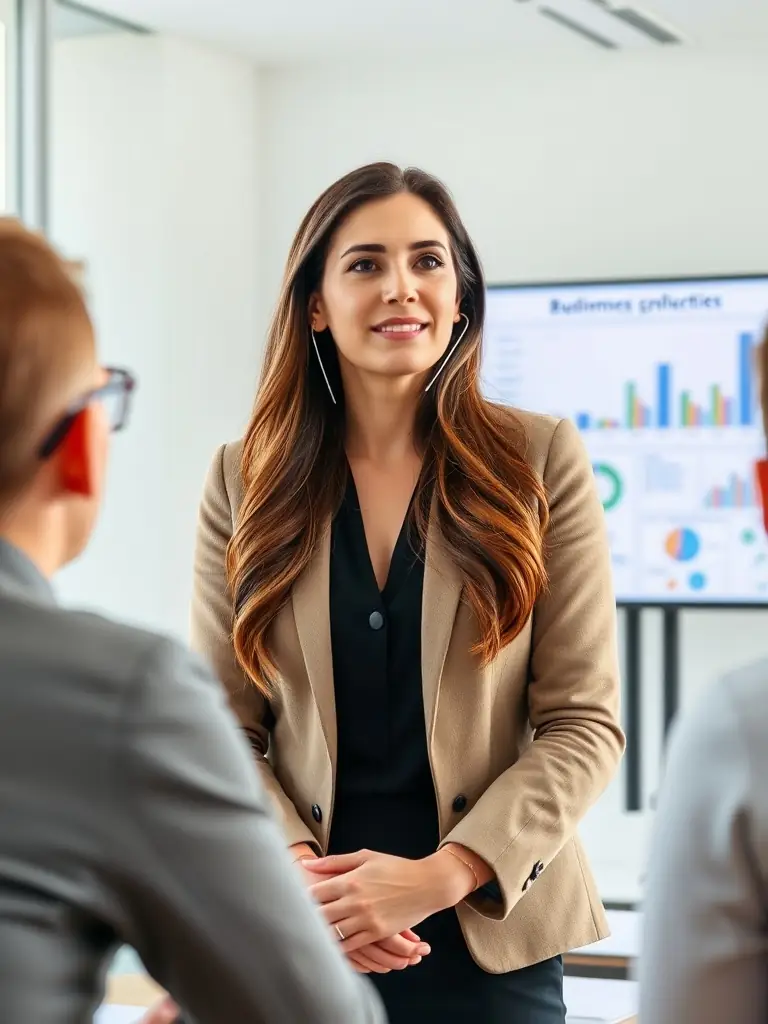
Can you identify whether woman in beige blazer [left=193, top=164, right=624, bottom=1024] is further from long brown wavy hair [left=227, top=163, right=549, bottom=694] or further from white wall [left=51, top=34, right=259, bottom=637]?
white wall [left=51, top=34, right=259, bottom=637]

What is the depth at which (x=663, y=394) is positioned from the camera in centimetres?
489

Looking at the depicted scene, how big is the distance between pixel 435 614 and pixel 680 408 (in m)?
3.27

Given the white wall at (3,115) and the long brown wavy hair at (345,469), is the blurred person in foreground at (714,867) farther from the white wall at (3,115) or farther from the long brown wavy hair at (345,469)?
the white wall at (3,115)

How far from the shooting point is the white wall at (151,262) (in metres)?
5.21

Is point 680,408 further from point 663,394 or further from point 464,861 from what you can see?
point 464,861

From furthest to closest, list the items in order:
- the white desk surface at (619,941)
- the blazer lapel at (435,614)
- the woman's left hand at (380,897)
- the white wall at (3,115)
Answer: the white wall at (3,115) < the white desk surface at (619,941) < the blazer lapel at (435,614) < the woman's left hand at (380,897)

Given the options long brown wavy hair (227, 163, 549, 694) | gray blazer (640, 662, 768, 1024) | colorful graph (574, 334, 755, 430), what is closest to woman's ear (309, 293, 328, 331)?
long brown wavy hair (227, 163, 549, 694)

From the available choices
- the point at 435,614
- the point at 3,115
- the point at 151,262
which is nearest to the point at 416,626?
the point at 435,614

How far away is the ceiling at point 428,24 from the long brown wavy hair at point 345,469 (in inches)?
118

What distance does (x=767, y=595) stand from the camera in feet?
15.8

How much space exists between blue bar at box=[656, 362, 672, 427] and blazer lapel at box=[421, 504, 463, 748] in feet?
10.5

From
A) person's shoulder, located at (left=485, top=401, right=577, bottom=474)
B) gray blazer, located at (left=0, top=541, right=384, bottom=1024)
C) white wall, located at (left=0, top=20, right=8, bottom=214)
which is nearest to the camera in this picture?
gray blazer, located at (left=0, top=541, right=384, bottom=1024)

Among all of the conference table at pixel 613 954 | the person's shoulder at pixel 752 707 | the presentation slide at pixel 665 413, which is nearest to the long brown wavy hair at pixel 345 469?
the person's shoulder at pixel 752 707

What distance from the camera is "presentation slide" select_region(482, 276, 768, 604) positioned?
15.8 feet
